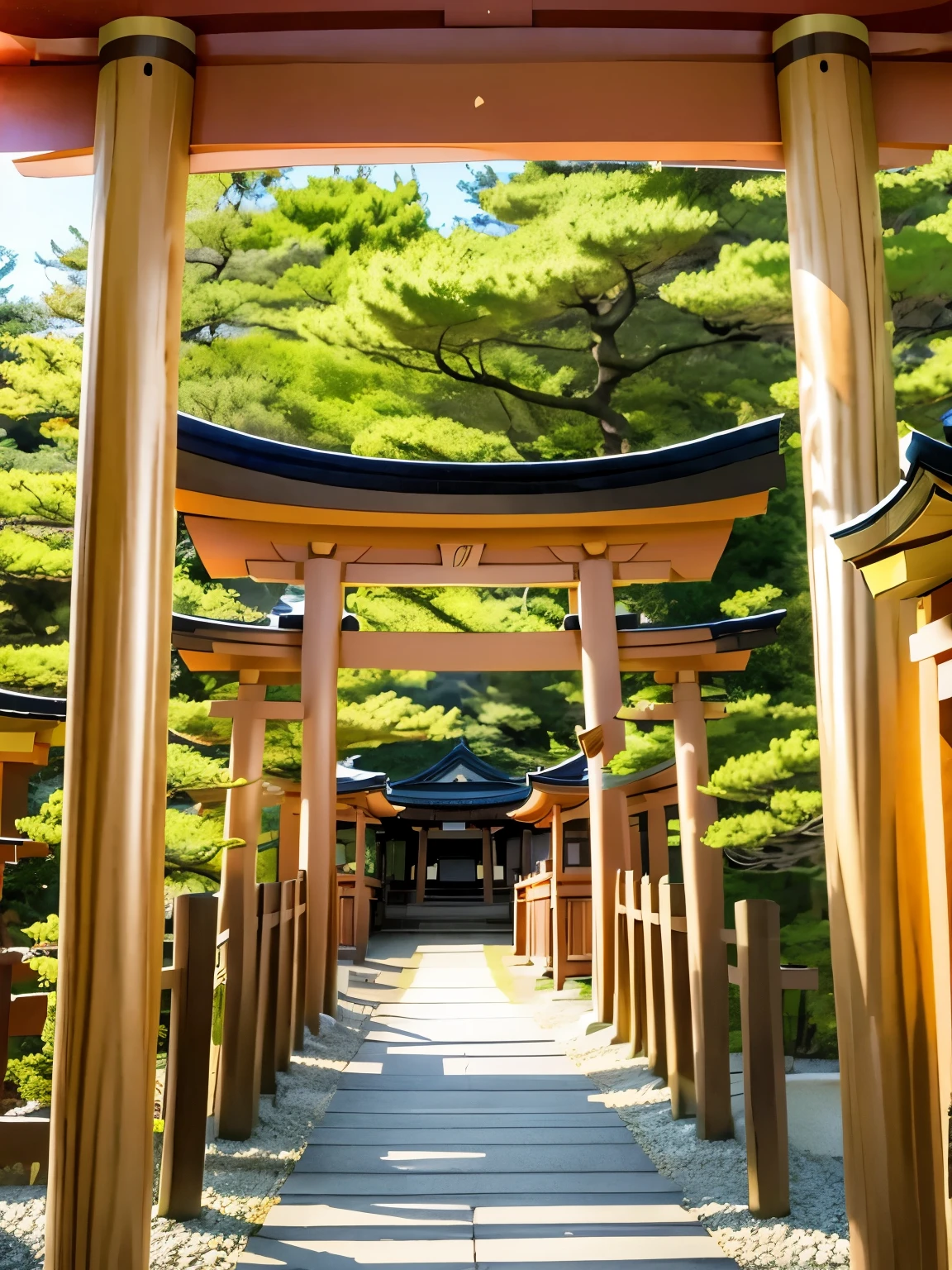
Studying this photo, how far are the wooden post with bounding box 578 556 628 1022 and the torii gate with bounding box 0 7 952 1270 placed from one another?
4.72 metres

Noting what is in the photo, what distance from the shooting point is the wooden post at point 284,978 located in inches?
228

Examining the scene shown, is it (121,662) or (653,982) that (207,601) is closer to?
(653,982)

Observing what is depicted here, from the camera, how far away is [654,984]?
612cm

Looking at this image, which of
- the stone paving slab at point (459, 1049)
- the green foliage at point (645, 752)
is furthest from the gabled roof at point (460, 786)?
the stone paving slab at point (459, 1049)

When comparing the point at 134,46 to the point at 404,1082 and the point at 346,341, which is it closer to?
the point at 404,1082

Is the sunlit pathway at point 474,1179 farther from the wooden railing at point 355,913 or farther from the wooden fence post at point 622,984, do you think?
the wooden railing at point 355,913

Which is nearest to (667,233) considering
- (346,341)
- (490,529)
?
(346,341)

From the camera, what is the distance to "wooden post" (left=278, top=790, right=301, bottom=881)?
1250cm

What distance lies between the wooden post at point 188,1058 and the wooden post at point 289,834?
8.38 metres

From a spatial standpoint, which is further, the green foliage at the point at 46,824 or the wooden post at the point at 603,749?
the wooden post at the point at 603,749

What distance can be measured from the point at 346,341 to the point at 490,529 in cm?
1265

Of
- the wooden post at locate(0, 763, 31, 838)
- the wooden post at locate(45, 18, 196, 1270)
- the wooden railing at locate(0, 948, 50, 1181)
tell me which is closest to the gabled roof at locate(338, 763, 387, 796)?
the wooden post at locate(0, 763, 31, 838)

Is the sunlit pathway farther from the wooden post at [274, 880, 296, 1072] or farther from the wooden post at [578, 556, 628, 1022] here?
the wooden post at [578, 556, 628, 1022]

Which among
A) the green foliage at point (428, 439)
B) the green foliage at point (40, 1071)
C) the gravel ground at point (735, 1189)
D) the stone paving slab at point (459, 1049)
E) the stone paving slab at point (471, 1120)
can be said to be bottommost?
the stone paving slab at point (459, 1049)
